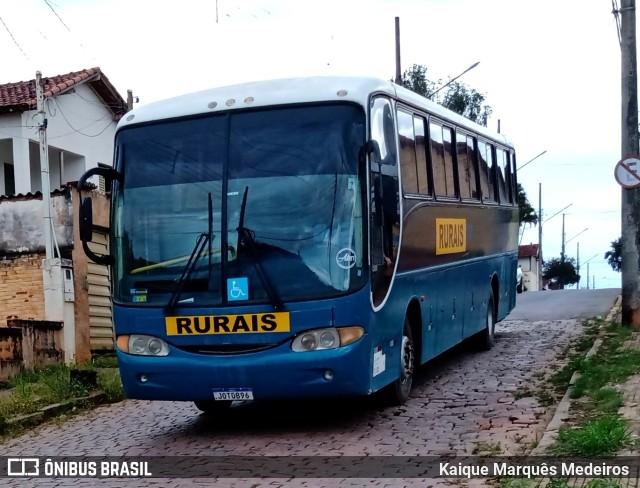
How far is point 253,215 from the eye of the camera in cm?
809

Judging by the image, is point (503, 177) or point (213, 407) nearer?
point (213, 407)

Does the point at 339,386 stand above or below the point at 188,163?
below

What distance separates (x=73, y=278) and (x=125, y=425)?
6.78 m

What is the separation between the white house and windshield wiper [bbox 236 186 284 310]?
53.5 ft

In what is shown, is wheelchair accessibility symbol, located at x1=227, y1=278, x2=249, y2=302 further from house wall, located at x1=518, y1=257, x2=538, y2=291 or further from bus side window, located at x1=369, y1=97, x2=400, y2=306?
house wall, located at x1=518, y1=257, x2=538, y2=291

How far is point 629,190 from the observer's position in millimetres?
14883

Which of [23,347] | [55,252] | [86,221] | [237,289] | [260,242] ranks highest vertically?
[86,221]

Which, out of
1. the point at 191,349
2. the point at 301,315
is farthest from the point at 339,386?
the point at 191,349

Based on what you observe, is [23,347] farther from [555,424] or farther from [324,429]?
[555,424]

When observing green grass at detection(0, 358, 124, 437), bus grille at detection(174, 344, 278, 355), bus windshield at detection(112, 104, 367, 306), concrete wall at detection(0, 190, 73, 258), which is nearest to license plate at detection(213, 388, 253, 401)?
bus grille at detection(174, 344, 278, 355)

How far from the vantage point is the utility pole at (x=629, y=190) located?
14836mm

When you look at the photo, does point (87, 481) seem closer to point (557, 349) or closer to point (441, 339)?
point (441, 339)

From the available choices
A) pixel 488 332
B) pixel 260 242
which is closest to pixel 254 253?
pixel 260 242

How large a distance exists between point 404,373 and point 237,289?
7.82 feet
